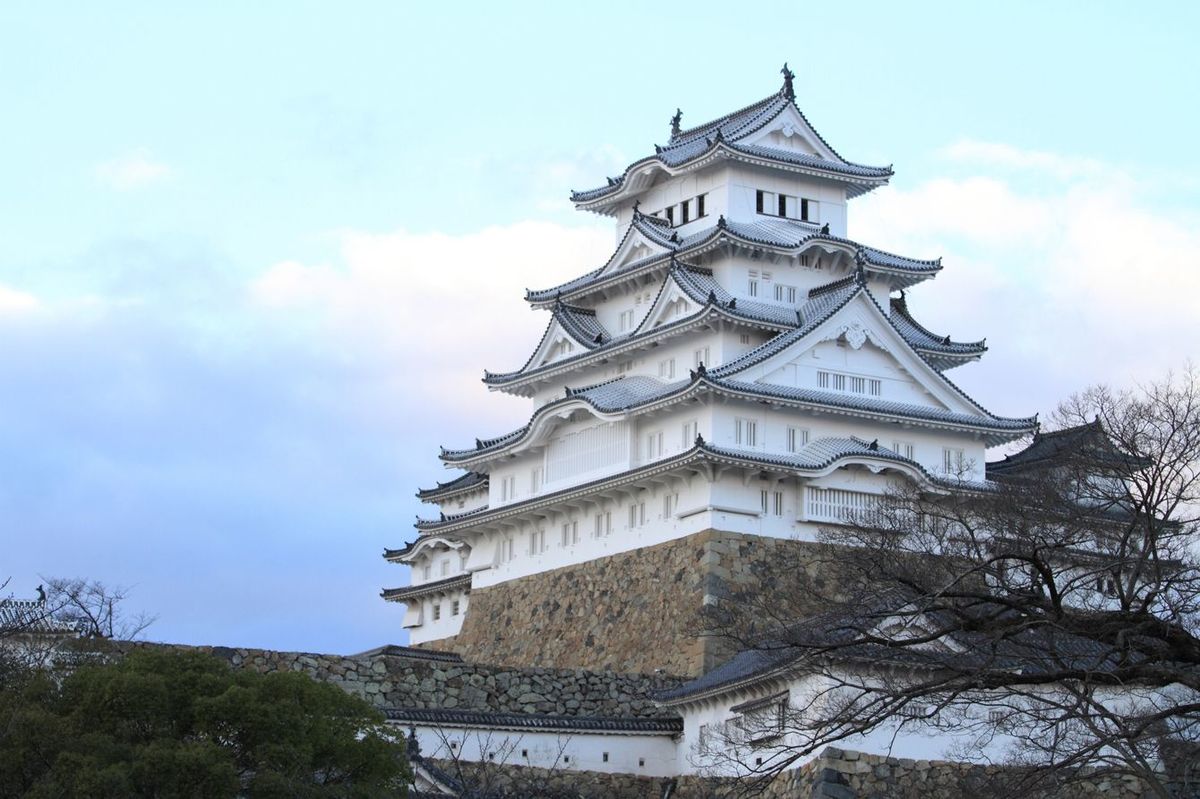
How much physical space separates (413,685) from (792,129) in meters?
18.8

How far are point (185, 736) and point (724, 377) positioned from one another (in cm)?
1986

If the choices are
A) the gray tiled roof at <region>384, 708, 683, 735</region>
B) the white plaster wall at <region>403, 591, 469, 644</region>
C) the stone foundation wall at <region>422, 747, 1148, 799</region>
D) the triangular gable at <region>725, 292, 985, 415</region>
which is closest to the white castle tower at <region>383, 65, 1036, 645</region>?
the triangular gable at <region>725, 292, 985, 415</region>

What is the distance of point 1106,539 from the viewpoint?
79.4ft

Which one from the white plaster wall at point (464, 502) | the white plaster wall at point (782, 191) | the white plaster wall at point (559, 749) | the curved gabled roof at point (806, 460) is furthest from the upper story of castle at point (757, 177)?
the white plaster wall at point (559, 749)

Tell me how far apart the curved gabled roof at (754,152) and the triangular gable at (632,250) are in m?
1.85

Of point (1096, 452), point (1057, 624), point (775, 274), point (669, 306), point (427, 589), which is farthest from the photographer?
point (427, 589)

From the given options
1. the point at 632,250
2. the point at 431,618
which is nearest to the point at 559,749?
the point at 632,250

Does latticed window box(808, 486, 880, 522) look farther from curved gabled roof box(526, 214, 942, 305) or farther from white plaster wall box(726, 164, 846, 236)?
white plaster wall box(726, 164, 846, 236)

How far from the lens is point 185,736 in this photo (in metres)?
24.5


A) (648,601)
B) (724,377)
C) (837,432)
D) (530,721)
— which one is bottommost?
(530,721)

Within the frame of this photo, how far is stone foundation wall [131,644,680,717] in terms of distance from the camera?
36.6 meters

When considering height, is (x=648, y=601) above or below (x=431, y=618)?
below

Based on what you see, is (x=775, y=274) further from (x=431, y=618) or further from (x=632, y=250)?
(x=431, y=618)

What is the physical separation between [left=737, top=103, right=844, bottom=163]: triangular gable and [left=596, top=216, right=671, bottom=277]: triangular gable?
11.3ft
